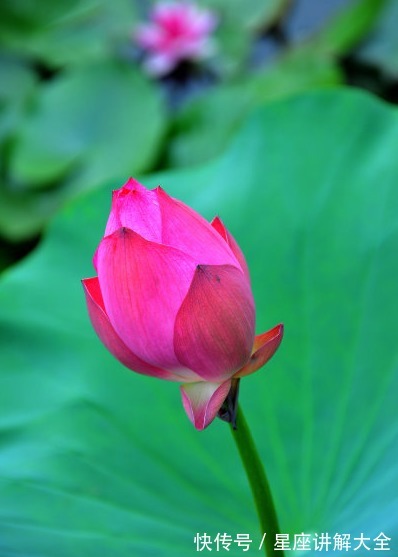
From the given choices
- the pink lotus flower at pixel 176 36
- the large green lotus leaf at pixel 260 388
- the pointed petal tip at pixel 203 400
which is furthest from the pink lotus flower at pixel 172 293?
the pink lotus flower at pixel 176 36

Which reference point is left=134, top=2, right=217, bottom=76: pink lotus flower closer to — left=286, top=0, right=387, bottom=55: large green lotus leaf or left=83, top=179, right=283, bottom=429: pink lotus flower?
left=286, top=0, right=387, bottom=55: large green lotus leaf

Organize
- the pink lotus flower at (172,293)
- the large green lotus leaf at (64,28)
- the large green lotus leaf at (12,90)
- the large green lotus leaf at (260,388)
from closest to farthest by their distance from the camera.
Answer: the pink lotus flower at (172,293)
the large green lotus leaf at (260,388)
the large green lotus leaf at (12,90)
the large green lotus leaf at (64,28)

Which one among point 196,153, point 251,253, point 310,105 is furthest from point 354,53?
point 251,253

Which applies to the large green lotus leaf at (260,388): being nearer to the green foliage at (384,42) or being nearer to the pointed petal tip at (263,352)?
the pointed petal tip at (263,352)

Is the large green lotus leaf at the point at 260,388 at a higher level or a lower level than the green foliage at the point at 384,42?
lower

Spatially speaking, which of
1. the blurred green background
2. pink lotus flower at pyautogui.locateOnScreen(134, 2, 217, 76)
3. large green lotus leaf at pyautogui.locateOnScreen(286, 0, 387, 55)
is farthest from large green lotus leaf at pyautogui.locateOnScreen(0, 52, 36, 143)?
the blurred green background
